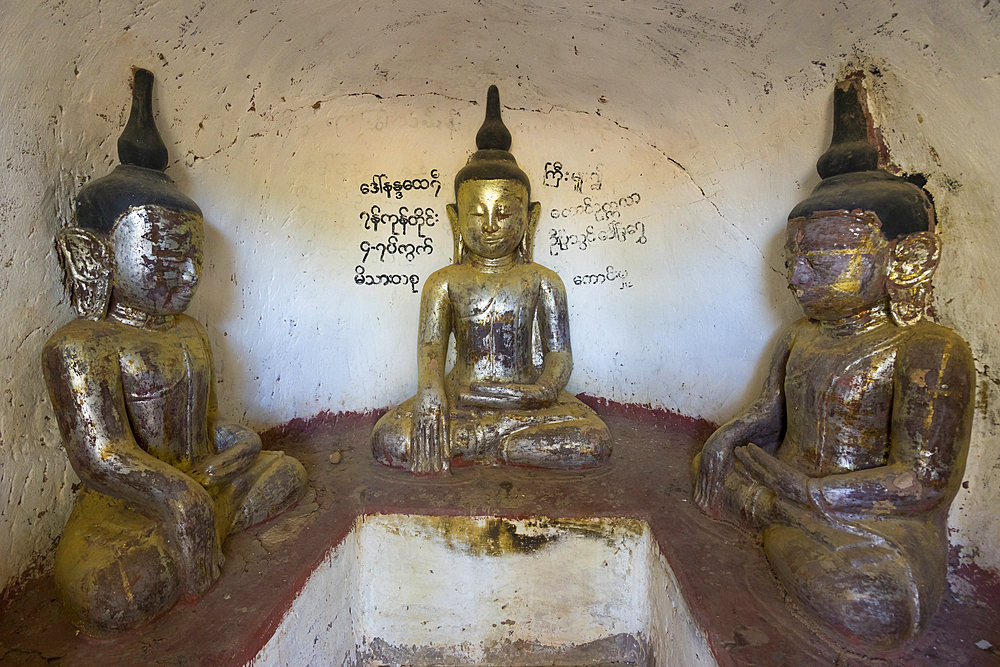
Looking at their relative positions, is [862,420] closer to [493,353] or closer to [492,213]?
[493,353]

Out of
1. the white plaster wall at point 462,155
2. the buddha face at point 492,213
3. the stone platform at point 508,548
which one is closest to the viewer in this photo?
the stone platform at point 508,548

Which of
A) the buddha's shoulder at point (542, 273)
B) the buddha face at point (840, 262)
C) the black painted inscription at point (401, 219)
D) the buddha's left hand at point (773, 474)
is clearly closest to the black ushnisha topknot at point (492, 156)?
the buddha's shoulder at point (542, 273)

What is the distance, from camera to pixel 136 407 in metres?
1.94

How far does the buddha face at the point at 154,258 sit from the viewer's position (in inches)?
74.2

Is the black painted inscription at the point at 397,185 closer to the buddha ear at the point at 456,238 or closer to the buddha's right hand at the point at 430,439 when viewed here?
the buddha ear at the point at 456,238

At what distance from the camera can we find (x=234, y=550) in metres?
2.06

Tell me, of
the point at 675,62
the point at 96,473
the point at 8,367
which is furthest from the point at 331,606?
the point at 675,62

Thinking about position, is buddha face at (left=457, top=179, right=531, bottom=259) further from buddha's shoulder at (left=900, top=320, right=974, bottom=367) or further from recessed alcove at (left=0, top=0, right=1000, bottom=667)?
buddha's shoulder at (left=900, top=320, right=974, bottom=367)

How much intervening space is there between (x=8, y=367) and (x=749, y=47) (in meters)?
3.31

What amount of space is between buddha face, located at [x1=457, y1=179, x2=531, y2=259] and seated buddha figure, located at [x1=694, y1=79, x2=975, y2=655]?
4.99 feet

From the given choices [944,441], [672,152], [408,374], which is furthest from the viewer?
[408,374]

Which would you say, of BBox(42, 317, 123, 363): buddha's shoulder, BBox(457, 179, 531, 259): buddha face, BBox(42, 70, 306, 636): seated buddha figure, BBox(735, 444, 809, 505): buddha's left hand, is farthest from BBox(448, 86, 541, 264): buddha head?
BBox(42, 317, 123, 363): buddha's shoulder

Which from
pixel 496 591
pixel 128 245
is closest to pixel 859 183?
pixel 496 591

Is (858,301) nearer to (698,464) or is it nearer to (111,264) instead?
(698,464)
